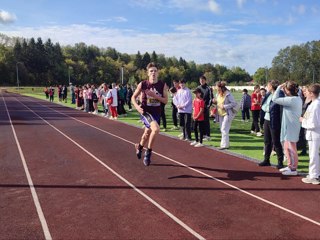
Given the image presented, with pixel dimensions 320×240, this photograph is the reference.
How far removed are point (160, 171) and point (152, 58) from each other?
147 m

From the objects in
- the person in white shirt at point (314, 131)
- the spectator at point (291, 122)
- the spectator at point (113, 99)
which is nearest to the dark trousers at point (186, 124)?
the spectator at point (291, 122)

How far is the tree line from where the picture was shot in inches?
4158

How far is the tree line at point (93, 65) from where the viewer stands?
4158 inches

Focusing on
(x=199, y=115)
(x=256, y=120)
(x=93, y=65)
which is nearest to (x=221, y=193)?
(x=199, y=115)

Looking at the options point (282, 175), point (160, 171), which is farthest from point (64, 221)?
point (282, 175)

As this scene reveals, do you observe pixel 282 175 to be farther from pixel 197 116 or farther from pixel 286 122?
pixel 197 116

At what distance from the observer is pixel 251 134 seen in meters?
14.3

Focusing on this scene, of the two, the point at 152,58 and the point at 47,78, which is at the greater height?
the point at 152,58

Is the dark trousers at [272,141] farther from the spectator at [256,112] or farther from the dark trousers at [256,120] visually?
the dark trousers at [256,120]

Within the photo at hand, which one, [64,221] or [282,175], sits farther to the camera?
[282,175]

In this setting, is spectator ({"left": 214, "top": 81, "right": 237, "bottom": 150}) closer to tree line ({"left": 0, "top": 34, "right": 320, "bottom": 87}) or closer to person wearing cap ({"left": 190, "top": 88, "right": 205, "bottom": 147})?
person wearing cap ({"left": 190, "top": 88, "right": 205, "bottom": 147})

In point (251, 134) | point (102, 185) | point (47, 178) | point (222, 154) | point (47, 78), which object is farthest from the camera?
point (47, 78)

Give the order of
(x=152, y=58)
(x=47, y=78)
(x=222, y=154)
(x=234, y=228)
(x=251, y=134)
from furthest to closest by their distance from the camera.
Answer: (x=152, y=58) < (x=47, y=78) < (x=251, y=134) < (x=222, y=154) < (x=234, y=228)

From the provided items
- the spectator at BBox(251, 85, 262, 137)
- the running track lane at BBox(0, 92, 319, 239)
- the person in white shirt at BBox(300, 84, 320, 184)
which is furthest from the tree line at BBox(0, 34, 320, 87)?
the person in white shirt at BBox(300, 84, 320, 184)
